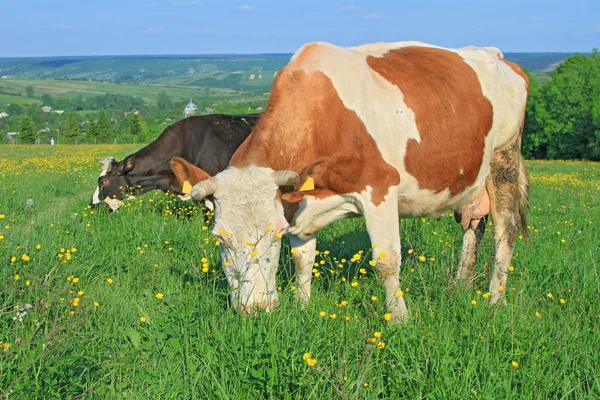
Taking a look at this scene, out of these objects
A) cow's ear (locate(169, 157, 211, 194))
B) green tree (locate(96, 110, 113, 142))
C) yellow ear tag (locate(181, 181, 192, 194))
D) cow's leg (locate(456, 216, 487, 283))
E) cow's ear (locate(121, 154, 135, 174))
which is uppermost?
cow's ear (locate(169, 157, 211, 194))

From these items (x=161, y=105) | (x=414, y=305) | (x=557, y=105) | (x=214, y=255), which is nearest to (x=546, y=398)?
(x=414, y=305)

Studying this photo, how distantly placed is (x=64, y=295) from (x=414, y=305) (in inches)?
120

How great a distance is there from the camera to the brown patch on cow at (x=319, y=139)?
511cm

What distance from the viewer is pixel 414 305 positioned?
522 centimetres

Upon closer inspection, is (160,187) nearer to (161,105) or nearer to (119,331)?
(119,331)

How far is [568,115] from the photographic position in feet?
222

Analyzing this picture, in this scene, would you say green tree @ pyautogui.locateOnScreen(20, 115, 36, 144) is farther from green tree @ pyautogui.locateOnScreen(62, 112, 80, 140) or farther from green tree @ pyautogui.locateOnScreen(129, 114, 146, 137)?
green tree @ pyautogui.locateOnScreen(129, 114, 146, 137)

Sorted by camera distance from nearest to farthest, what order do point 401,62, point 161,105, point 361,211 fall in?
point 361,211 < point 401,62 < point 161,105

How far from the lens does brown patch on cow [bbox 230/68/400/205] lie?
511cm

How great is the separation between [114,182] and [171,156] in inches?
48.3

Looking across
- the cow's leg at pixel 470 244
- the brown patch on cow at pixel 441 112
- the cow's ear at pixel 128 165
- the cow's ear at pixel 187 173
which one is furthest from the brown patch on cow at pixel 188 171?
the cow's ear at pixel 128 165

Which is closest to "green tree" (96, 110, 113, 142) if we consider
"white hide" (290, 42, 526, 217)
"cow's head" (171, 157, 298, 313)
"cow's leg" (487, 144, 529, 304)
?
A: "cow's leg" (487, 144, 529, 304)

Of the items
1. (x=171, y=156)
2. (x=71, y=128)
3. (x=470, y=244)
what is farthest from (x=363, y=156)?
(x=71, y=128)

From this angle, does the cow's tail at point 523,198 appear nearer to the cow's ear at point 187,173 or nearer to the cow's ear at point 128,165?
the cow's ear at point 187,173
